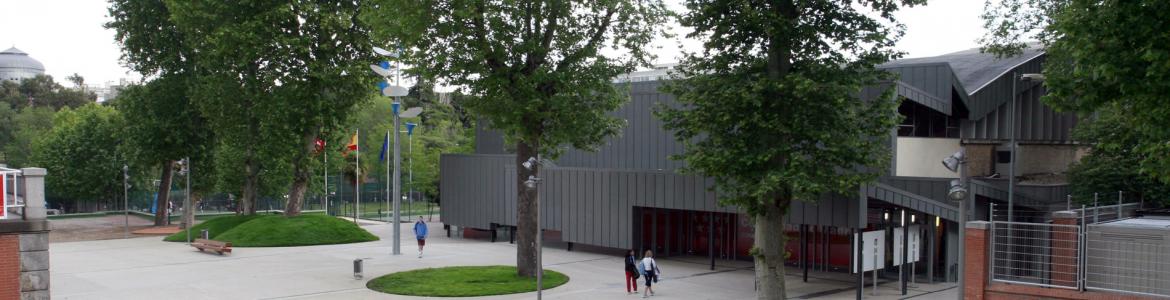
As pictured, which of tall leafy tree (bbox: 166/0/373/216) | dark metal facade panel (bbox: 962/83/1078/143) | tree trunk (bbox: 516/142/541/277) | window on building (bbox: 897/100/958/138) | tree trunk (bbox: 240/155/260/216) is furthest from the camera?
tree trunk (bbox: 240/155/260/216)

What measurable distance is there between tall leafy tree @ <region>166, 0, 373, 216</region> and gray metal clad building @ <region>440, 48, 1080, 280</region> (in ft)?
21.4

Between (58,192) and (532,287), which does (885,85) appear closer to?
(532,287)

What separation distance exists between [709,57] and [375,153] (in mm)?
51227

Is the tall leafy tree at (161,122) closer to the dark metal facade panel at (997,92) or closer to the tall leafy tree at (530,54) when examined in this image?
the tall leafy tree at (530,54)

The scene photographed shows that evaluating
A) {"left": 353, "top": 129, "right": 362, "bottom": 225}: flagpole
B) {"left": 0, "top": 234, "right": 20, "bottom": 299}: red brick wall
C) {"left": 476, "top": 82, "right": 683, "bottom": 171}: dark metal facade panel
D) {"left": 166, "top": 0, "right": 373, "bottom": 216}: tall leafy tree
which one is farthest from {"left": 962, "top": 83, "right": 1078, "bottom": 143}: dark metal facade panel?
{"left": 353, "top": 129, "right": 362, "bottom": 225}: flagpole

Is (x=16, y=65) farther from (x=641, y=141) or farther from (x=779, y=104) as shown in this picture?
(x=779, y=104)

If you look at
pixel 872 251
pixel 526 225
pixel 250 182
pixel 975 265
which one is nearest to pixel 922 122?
pixel 872 251

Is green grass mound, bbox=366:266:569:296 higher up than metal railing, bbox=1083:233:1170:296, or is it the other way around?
metal railing, bbox=1083:233:1170:296

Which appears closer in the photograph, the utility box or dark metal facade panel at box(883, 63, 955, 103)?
the utility box

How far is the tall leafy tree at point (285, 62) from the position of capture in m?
36.3

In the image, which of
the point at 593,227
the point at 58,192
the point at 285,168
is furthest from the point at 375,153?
the point at 593,227

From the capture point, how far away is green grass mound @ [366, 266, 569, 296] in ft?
79.4

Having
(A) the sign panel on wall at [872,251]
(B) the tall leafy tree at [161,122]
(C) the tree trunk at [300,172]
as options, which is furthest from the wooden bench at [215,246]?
(A) the sign panel on wall at [872,251]

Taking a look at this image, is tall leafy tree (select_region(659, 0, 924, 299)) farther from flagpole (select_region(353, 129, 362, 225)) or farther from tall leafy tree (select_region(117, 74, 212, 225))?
tall leafy tree (select_region(117, 74, 212, 225))
